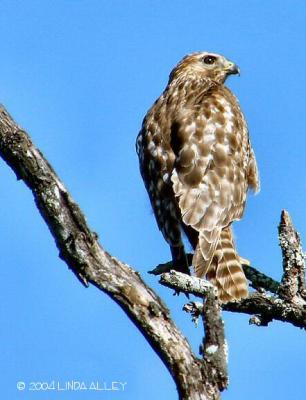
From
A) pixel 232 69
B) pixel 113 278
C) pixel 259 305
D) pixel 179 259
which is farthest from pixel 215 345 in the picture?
pixel 232 69

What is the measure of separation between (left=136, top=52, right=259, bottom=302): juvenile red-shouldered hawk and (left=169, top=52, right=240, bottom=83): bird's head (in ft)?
3.07

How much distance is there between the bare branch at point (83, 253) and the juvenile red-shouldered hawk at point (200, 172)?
242 cm

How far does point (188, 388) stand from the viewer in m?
4.75

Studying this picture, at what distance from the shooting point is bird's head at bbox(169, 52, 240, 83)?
10516 mm

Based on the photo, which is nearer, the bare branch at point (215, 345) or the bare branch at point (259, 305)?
the bare branch at point (215, 345)

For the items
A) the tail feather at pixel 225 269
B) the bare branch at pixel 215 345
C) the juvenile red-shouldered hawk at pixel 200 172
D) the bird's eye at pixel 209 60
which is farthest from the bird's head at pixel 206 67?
the bare branch at pixel 215 345

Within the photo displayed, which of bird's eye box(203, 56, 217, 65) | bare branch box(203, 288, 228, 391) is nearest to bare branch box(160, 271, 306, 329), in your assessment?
bare branch box(203, 288, 228, 391)

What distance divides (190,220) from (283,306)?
71.8 inches

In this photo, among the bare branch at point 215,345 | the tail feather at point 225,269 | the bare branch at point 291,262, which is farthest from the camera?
the tail feather at point 225,269

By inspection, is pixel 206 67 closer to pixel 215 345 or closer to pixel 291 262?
pixel 291 262

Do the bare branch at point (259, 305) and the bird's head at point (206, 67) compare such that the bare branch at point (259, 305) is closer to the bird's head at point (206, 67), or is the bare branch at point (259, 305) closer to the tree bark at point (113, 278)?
the tree bark at point (113, 278)

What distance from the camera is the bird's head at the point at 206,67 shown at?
10516 mm

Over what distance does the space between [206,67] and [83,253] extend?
233 inches

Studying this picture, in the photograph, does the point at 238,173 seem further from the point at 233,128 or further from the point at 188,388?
the point at 188,388
